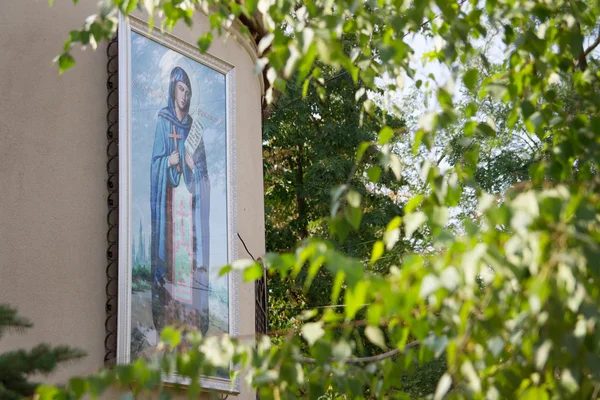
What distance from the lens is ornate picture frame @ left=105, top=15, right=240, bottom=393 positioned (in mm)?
7145

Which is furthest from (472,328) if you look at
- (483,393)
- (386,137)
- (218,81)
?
(218,81)

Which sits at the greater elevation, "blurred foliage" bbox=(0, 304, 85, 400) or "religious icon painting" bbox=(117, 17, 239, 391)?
"religious icon painting" bbox=(117, 17, 239, 391)

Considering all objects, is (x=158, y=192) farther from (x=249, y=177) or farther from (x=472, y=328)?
(x=472, y=328)

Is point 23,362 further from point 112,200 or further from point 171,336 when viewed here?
point 112,200

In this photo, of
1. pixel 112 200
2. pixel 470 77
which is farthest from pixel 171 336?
pixel 112 200

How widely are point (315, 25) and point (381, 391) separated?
4.64 feet

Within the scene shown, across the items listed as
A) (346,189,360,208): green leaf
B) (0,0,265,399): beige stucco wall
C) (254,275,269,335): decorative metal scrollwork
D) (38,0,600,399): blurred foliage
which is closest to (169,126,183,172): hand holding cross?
(0,0,265,399): beige stucco wall

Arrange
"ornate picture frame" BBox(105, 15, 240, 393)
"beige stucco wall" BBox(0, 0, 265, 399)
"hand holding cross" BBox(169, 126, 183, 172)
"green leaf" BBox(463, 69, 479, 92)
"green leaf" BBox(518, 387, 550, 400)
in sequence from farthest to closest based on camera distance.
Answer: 1. "hand holding cross" BBox(169, 126, 183, 172)
2. "ornate picture frame" BBox(105, 15, 240, 393)
3. "beige stucco wall" BBox(0, 0, 265, 399)
4. "green leaf" BBox(463, 69, 479, 92)
5. "green leaf" BBox(518, 387, 550, 400)

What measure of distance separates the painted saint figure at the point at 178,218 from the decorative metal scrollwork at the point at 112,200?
13.5 inches

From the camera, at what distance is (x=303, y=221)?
696 inches

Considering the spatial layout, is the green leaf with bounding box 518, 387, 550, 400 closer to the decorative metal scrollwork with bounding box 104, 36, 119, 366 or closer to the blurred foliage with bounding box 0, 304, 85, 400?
the blurred foliage with bounding box 0, 304, 85, 400

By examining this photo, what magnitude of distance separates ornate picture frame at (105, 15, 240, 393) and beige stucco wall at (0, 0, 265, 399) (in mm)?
150

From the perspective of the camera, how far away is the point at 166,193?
774cm

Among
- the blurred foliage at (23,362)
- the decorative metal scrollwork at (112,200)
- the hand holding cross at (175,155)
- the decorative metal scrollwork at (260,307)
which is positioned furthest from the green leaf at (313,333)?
the decorative metal scrollwork at (260,307)
